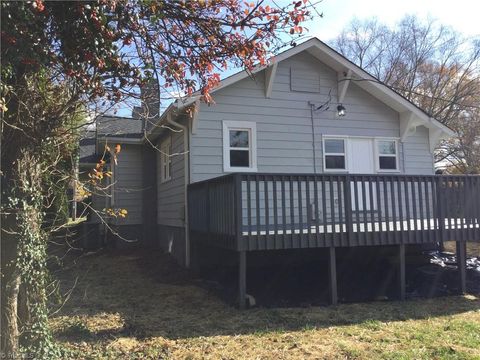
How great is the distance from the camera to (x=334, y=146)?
36.5 feet

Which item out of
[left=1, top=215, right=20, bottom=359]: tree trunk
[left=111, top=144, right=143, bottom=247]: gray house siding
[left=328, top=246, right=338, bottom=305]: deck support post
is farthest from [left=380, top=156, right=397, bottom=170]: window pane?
[left=1, top=215, right=20, bottom=359]: tree trunk

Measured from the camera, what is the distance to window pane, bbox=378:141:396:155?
37.9 feet

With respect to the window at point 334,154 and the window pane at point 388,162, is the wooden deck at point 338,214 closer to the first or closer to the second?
the window at point 334,154

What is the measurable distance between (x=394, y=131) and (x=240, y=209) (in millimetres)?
6475

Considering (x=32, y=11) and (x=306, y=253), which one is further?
(x=306, y=253)

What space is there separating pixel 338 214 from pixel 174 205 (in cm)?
502

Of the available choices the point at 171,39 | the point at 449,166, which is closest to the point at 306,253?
the point at 171,39

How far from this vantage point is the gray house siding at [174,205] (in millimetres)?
10422

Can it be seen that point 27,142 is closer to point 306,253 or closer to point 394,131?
point 306,253

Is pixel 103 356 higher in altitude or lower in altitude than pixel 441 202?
lower

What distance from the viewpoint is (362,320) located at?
6078 mm

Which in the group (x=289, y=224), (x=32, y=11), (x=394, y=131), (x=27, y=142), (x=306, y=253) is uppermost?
(x=394, y=131)

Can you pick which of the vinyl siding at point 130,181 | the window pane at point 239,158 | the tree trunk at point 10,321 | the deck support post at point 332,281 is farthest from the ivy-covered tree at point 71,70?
the vinyl siding at point 130,181

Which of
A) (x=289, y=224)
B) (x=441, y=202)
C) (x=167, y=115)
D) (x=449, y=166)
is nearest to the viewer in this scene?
(x=289, y=224)
